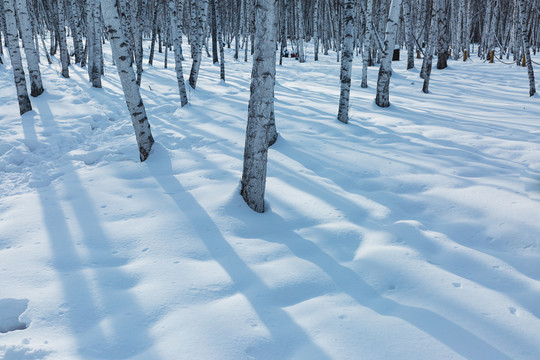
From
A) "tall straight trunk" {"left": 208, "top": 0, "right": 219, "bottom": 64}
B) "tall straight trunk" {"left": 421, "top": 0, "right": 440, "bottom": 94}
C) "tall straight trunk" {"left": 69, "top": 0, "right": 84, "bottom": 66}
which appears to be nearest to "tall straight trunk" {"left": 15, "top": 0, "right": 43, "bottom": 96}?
"tall straight trunk" {"left": 69, "top": 0, "right": 84, "bottom": 66}

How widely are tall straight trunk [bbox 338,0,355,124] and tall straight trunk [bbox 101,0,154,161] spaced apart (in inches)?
153

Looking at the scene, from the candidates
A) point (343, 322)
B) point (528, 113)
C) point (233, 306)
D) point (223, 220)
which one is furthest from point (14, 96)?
point (528, 113)

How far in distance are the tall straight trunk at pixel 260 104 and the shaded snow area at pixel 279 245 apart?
0.28m

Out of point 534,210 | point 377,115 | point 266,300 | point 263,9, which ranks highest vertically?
point 263,9

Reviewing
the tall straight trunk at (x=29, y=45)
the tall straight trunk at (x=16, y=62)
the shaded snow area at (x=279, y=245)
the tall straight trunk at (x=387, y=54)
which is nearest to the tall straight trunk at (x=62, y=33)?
the tall straight trunk at (x=29, y=45)

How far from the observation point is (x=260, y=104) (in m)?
3.59

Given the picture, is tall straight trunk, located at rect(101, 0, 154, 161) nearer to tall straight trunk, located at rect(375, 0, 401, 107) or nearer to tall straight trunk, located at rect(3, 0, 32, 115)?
tall straight trunk, located at rect(3, 0, 32, 115)

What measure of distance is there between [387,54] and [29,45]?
888cm

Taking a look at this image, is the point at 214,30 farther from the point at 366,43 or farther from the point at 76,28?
the point at 366,43

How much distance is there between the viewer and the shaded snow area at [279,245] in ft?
7.55

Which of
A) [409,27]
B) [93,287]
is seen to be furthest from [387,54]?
[409,27]

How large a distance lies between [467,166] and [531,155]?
3.59 feet

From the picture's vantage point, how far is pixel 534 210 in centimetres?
366

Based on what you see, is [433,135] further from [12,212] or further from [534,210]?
[12,212]
